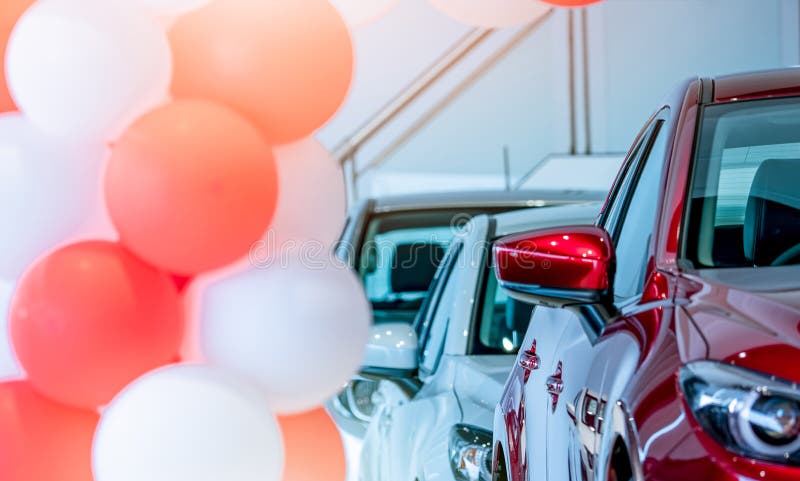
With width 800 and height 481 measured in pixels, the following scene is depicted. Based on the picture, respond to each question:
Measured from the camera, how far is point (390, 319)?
21.7 feet

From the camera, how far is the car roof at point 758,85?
9.13ft

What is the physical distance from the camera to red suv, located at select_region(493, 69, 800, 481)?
1.80 metres

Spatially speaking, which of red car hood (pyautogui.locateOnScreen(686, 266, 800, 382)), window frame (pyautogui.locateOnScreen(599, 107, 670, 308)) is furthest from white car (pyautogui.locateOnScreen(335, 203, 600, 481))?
red car hood (pyautogui.locateOnScreen(686, 266, 800, 382))

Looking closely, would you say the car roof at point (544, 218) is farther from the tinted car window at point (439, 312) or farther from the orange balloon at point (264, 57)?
the orange balloon at point (264, 57)

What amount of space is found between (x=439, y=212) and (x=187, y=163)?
3.66 m

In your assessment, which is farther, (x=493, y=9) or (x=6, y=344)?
(x=493, y=9)

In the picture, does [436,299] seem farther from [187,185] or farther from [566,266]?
[566,266]

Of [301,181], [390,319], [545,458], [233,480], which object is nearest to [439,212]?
[390,319]

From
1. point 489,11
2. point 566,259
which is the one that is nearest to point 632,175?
point 566,259

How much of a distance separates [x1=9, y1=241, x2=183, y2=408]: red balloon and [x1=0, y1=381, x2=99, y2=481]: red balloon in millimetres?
51

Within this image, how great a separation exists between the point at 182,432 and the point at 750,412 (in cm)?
160

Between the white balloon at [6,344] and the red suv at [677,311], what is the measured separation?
1.10m

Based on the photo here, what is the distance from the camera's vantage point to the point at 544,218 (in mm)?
4297

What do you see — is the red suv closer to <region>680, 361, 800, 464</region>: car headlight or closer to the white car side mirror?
<region>680, 361, 800, 464</region>: car headlight
